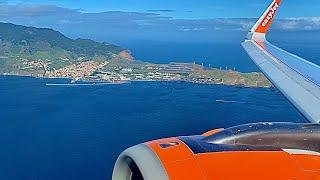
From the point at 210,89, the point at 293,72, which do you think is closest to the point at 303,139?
the point at 293,72

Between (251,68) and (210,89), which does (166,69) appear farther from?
(210,89)

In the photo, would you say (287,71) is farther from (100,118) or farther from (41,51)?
(41,51)

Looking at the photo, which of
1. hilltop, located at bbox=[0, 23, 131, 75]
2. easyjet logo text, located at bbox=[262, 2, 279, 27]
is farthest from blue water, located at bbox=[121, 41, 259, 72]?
easyjet logo text, located at bbox=[262, 2, 279, 27]

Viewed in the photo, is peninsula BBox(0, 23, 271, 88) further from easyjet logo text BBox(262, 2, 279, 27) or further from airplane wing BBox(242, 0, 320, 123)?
easyjet logo text BBox(262, 2, 279, 27)


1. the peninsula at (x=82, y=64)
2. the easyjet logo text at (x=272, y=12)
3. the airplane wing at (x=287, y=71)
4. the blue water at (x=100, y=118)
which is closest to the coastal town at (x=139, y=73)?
the peninsula at (x=82, y=64)

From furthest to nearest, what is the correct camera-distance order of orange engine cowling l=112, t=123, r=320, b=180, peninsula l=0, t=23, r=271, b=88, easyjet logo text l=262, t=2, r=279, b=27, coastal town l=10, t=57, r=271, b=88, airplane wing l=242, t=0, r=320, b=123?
peninsula l=0, t=23, r=271, b=88 < coastal town l=10, t=57, r=271, b=88 < easyjet logo text l=262, t=2, r=279, b=27 < airplane wing l=242, t=0, r=320, b=123 < orange engine cowling l=112, t=123, r=320, b=180

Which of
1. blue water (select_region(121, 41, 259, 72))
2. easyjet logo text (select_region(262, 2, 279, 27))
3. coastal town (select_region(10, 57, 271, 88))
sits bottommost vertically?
coastal town (select_region(10, 57, 271, 88))
